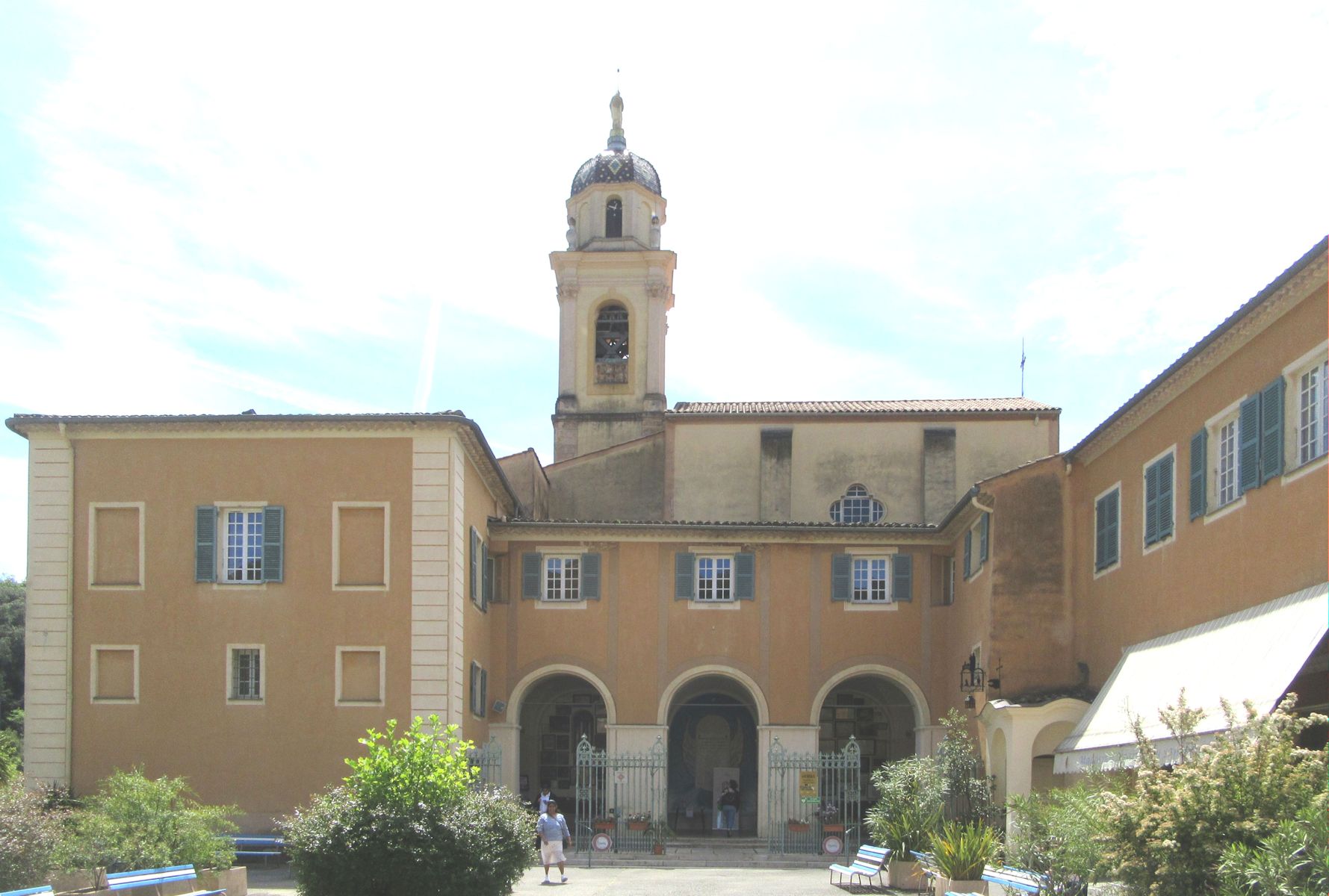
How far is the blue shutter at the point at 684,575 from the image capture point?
3312 centimetres

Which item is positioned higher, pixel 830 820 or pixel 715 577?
pixel 715 577

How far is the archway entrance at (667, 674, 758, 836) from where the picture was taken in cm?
3800

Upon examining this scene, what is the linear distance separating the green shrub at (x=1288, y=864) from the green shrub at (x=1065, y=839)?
86.7 inches

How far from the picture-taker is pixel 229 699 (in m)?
27.5

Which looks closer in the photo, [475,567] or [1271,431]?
[1271,431]

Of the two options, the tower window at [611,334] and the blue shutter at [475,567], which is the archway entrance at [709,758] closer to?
the blue shutter at [475,567]

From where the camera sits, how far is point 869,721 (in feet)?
123

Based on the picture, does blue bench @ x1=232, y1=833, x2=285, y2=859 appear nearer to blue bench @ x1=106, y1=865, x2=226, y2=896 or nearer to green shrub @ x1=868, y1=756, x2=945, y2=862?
blue bench @ x1=106, y1=865, x2=226, y2=896

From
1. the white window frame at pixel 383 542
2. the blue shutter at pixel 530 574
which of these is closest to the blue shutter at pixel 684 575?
the blue shutter at pixel 530 574

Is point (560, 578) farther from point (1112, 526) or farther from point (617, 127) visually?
point (617, 127)

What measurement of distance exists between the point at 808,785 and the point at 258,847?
12.0 meters

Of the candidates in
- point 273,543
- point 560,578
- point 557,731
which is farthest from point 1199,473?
point 557,731

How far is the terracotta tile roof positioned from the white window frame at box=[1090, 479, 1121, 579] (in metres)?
15.3

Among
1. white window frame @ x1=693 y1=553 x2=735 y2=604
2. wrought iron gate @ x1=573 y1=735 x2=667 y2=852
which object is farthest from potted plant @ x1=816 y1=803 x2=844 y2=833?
white window frame @ x1=693 y1=553 x2=735 y2=604
